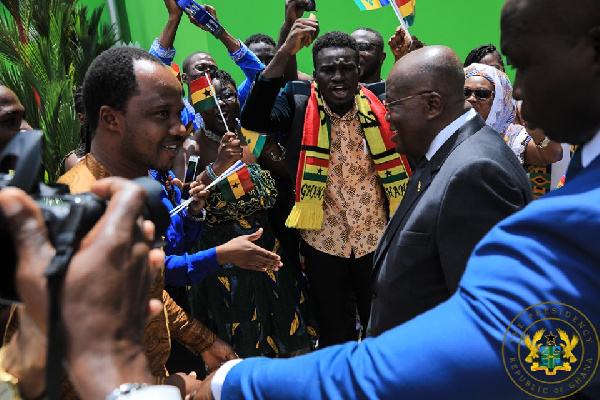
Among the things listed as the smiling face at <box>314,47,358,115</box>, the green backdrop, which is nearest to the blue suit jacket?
the smiling face at <box>314,47,358,115</box>

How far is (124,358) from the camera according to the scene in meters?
0.86

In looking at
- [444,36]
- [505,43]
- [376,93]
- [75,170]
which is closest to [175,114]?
[75,170]

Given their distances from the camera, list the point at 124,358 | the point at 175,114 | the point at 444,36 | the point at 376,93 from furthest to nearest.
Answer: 1. the point at 444,36
2. the point at 376,93
3. the point at 175,114
4. the point at 124,358

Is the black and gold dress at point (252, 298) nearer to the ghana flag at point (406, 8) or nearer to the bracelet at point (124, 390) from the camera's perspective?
the ghana flag at point (406, 8)

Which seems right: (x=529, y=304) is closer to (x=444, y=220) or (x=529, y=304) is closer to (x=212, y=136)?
(x=444, y=220)

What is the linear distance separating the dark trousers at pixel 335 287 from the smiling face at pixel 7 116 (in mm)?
1898

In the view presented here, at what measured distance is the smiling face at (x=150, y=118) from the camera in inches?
74.5

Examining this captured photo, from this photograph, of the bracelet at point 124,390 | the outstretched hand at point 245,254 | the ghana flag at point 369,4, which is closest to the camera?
the bracelet at point 124,390

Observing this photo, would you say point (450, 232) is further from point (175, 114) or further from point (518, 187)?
point (175, 114)

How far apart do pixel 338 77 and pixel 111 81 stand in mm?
2140

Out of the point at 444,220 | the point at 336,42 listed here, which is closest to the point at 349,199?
the point at 336,42

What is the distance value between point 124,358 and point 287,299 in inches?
118

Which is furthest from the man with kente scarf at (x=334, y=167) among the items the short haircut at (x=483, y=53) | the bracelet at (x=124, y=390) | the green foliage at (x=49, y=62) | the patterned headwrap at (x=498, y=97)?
the bracelet at (x=124, y=390)

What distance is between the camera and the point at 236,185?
3.54 metres
